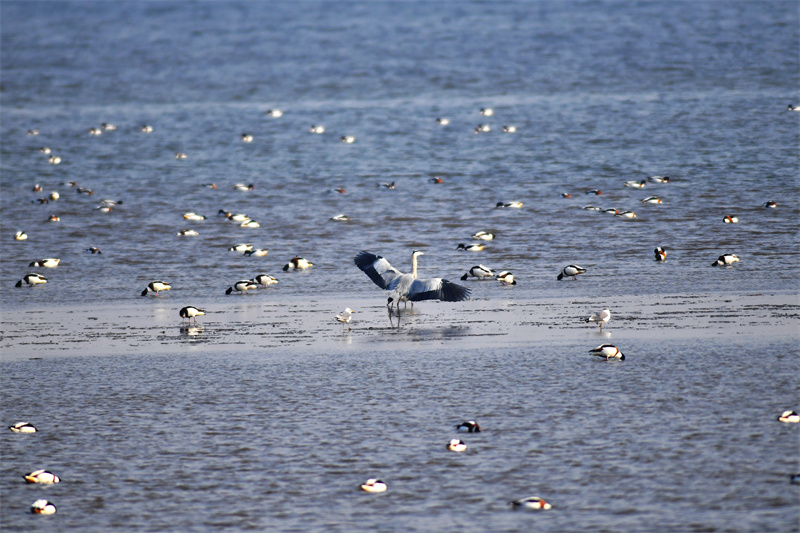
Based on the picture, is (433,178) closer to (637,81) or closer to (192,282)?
(192,282)

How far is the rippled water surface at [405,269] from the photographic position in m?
12.4

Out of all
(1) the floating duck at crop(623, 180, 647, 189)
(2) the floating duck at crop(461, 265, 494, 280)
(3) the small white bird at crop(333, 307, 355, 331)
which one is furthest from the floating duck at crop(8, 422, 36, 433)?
(1) the floating duck at crop(623, 180, 647, 189)

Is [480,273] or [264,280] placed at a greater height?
[480,273]

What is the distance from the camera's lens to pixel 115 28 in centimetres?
10388

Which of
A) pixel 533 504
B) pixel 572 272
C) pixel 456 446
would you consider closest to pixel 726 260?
pixel 572 272

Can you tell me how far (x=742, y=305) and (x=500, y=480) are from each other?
10731mm

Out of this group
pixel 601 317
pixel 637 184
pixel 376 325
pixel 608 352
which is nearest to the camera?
pixel 608 352

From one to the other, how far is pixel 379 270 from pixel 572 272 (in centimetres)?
456

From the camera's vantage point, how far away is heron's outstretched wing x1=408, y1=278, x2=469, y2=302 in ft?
73.6

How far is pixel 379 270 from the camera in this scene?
24203 mm

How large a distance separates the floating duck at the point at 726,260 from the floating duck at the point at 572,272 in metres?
3.36

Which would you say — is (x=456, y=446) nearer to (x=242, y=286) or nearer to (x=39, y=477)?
(x=39, y=477)

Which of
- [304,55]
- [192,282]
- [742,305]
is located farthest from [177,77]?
[742,305]

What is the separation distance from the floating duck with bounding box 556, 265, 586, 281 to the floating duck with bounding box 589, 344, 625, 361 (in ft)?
26.3
